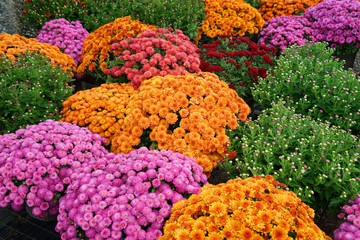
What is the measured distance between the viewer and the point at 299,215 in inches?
82.0

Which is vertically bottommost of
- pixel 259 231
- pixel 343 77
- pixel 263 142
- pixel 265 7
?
pixel 263 142

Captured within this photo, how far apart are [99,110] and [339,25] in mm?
6645

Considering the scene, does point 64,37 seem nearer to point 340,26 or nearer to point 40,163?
point 40,163

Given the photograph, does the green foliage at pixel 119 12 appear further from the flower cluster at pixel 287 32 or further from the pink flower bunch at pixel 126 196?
the pink flower bunch at pixel 126 196

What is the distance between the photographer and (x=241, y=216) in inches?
74.7

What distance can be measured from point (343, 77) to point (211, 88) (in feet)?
8.79

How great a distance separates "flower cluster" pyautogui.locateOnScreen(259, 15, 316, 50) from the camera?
23.3 feet

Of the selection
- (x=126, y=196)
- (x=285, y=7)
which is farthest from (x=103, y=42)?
(x=285, y=7)

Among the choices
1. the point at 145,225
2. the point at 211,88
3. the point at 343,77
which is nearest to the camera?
the point at 145,225

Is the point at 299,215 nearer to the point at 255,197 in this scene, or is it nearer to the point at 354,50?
the point at 255,197

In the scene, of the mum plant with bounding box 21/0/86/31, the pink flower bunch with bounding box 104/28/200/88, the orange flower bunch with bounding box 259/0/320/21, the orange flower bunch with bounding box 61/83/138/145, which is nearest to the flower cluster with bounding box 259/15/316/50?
the orange flower bunch with bounding box 259/0/320/21

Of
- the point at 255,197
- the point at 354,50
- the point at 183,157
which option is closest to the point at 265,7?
the point at 354,50

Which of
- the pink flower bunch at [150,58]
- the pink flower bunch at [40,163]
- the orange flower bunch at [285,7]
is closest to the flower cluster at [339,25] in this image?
the orange flower bunch at [285,7]

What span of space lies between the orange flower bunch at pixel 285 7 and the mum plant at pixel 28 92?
7308mm
